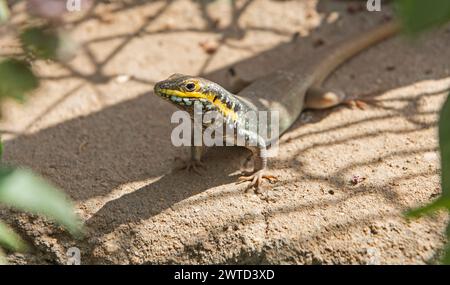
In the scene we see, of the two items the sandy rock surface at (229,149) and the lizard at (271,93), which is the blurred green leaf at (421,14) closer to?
the sandy rock surface at (229,149)

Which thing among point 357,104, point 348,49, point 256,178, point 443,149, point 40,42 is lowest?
point 443,149

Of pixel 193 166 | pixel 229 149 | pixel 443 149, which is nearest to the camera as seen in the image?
pixel 443 149

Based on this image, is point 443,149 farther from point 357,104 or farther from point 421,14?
point 357,104

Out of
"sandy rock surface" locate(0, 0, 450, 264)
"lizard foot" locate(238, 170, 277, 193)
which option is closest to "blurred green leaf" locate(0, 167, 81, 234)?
"sandy rock surface" locate(0, 0, 450, 264)

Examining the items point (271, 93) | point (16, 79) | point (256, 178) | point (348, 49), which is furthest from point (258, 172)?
point (16, 79)

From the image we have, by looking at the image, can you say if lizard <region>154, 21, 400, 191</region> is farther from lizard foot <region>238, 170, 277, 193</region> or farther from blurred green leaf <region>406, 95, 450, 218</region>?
blurred green leaf <region>406, 95, 450, 218</region>

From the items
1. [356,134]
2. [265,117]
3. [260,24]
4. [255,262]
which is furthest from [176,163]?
[260,24]

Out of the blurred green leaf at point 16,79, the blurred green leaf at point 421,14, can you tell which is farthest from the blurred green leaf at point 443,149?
the blurred green leaf at point 16,79
